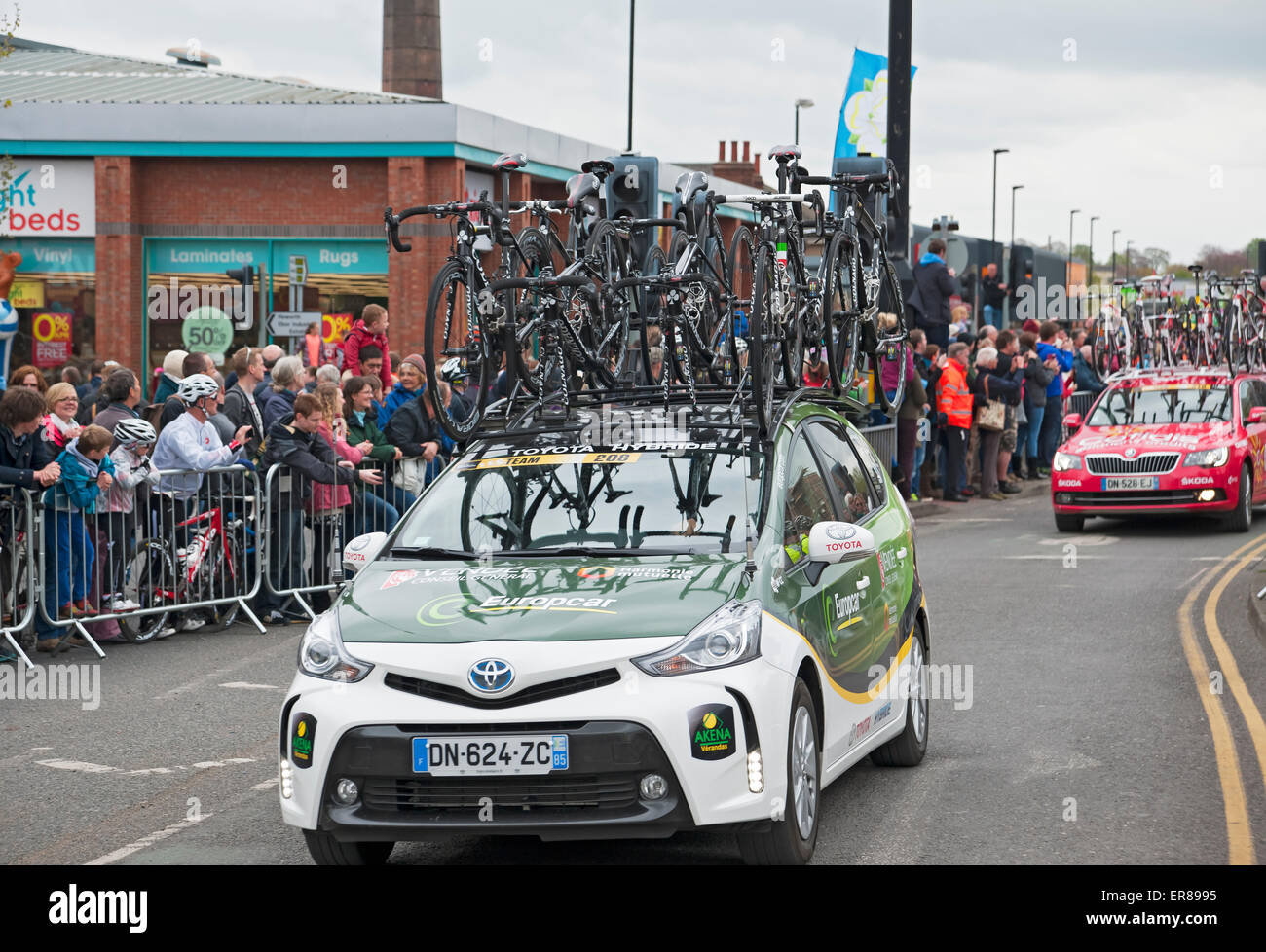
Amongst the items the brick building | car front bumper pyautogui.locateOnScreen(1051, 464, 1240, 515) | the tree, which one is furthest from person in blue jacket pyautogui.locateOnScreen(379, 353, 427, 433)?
the tree

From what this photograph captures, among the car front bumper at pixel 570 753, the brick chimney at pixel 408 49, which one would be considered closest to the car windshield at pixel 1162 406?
the car front bumper at pixel 570 753

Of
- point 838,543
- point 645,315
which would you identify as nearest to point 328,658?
point 838,543

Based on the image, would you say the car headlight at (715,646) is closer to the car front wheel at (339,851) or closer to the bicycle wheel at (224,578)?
the car front wheel at (339,851)

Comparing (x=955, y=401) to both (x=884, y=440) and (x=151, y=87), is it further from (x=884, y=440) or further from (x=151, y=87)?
(x=151, y=87)

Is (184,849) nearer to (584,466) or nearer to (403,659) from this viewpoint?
(403,659)

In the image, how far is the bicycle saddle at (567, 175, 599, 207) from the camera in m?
10.0

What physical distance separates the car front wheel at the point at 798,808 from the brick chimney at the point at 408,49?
41.5 m

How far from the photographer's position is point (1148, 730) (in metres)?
8.96

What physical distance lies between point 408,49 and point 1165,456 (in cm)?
3184

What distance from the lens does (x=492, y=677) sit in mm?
5637

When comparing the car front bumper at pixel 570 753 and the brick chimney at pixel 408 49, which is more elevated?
the brick chimney at pixel 408 49

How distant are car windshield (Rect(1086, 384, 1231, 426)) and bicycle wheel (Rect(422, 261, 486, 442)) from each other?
12096mm

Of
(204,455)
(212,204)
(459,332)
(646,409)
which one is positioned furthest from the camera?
(212,204)

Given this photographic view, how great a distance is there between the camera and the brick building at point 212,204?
3005 cm
